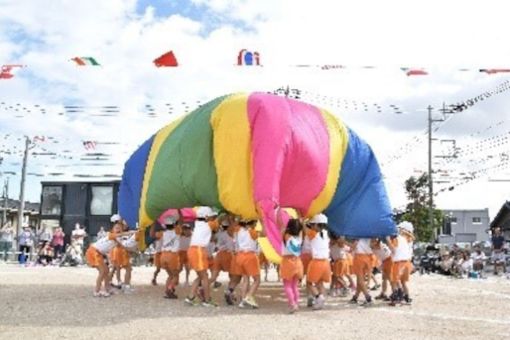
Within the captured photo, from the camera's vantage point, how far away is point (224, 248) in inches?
420

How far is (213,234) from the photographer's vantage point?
10.5 m

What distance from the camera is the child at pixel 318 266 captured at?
9.39 m

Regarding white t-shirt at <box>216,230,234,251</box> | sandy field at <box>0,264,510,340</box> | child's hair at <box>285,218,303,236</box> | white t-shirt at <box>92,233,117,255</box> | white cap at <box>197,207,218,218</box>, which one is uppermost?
white cap at <box>197,207,218,218</box>

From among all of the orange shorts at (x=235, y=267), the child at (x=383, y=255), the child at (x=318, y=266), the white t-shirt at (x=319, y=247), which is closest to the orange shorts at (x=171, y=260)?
the orange shorts at (x=235, y=267)

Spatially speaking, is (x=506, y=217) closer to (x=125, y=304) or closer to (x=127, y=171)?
(x=127, y=171)

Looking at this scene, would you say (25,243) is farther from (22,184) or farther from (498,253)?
(498,253)

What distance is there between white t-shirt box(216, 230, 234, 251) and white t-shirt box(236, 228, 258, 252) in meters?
1.12

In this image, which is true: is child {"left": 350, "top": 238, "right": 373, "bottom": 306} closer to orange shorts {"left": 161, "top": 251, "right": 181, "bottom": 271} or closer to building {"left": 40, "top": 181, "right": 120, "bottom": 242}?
orange shorts {"left": 161, "top": 251, "right": 181, "bottom": 271}

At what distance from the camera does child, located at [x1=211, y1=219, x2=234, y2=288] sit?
10633 mm

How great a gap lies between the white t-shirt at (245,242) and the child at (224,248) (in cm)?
104

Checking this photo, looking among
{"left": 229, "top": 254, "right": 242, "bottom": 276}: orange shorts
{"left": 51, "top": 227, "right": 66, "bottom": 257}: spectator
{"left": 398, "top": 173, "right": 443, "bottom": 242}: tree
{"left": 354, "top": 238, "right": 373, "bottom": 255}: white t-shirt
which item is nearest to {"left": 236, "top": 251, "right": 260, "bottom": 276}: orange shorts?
{"left": 229, "top": 254, "right": 242, "bottom": 276}: orange shorts

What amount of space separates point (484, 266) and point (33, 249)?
17.0 metres

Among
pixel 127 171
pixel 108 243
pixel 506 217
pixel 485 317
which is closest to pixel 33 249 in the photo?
pixel 127 171

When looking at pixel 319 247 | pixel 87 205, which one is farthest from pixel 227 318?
pixel 87 205
